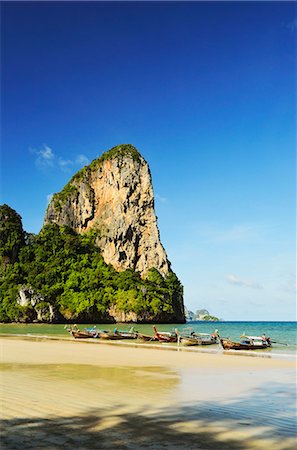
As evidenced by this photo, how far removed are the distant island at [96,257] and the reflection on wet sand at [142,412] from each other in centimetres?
8135

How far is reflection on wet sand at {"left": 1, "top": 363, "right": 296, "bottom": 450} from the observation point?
5332 millimetres

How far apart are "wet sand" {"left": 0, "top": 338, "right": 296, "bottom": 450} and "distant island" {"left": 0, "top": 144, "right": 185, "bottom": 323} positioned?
265 ft

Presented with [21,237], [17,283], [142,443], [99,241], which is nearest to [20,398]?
[142,443]

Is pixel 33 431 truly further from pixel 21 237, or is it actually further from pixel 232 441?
pixel 21 237

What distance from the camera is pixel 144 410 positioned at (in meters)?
7.23

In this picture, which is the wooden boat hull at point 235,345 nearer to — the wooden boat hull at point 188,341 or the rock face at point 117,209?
the wooden boat hull at point 188,341

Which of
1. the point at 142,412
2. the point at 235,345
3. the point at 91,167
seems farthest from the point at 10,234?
the point at 142,412

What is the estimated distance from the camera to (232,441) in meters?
5.51

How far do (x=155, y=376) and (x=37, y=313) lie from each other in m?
81.4

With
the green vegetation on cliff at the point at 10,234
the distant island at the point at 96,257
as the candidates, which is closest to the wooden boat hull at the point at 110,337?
the distant island at the point at 96,257

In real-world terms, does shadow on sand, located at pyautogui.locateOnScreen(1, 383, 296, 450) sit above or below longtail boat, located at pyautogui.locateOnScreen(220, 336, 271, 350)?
above

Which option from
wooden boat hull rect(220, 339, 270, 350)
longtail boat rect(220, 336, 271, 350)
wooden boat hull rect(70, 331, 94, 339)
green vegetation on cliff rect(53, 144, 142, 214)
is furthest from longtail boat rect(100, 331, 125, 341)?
green vegetation on cliff rect(53, 144, 142, 214)

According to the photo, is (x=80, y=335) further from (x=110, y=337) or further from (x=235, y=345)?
(x=235, y=345)

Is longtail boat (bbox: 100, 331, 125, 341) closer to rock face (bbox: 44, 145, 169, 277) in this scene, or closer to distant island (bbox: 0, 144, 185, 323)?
distant island (bbox: 0, 144, 185, 323)
